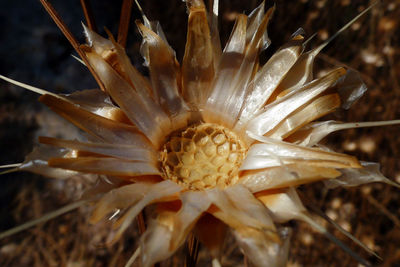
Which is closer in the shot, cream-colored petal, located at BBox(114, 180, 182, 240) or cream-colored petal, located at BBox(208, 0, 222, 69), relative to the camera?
cream-colored petal, located at BBox(114, 180, 182, 240)

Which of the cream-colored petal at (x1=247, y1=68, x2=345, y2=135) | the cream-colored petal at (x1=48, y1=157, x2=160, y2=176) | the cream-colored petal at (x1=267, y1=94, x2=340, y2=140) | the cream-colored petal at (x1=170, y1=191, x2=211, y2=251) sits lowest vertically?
the cream-colored petal at (x1=170, y1=191, x2=211, y2=251)

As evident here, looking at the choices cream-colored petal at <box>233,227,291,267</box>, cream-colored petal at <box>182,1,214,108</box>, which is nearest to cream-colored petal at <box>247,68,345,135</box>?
cream-colored petal at <box>182,1,214,108</box>

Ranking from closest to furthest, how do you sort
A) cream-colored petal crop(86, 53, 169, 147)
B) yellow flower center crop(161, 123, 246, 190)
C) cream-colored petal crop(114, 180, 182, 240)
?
1. cream-colored petal crop(114, 180, 182, 240)
2. cream-colored petal crop(86, 53, 169, 147)
3. yellow flower center crop(161, 123, 246, 190)

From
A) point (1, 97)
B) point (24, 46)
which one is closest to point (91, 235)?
point (1, 97)

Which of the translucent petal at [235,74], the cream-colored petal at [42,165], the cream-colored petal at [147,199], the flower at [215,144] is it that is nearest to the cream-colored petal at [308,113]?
the flower at [215,144]

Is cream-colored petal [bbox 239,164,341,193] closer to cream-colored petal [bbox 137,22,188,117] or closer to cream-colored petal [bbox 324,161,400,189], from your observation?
cream-colored petal [bbox 324,161,400,189]

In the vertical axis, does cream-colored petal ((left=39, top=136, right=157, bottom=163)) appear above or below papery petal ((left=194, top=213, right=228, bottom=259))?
above

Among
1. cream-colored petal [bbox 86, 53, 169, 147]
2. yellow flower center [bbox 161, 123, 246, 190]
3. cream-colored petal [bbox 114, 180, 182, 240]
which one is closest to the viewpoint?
cream-colored petal [bbox 114, 180, 182, 240]
